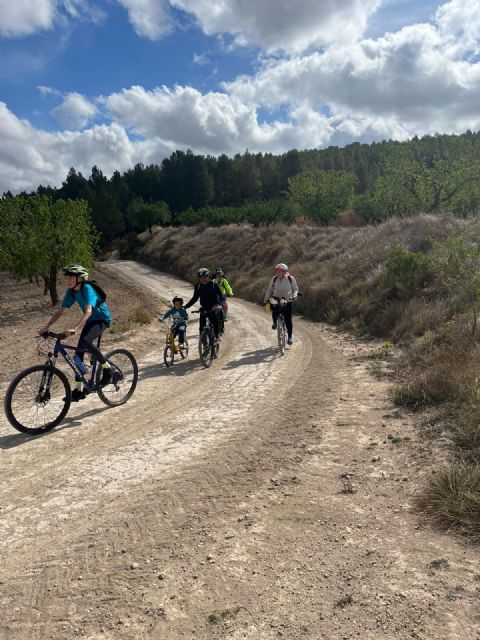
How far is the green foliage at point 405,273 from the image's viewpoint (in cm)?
1351

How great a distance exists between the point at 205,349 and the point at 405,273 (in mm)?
7848

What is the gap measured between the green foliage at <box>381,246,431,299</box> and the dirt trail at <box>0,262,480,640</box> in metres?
7.80

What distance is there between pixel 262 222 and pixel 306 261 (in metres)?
37.6

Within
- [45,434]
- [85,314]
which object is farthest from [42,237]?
[45,434]

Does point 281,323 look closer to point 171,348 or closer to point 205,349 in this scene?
point 205,349

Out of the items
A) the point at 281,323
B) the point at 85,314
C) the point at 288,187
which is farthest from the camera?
the point at 288,187

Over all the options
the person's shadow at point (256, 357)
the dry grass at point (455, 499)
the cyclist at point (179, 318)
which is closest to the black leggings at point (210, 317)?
the cyclist at point (179, 318)

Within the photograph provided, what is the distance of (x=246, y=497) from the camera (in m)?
4.27

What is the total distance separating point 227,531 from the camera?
3730 mm

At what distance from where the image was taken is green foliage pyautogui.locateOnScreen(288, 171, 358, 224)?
164 feet

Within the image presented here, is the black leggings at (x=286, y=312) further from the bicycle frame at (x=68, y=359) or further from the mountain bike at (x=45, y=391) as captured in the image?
the bicycle frame at (x=68, y=359)

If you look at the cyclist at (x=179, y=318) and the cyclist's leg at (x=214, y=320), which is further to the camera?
the cyclist's leg at (x=214, y=320)

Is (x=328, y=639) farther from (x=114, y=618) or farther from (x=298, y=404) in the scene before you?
(x=298, y=404)

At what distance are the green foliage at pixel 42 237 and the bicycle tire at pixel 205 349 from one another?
1643 cm
